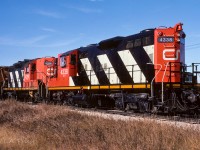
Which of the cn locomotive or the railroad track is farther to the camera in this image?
the cn locomotive

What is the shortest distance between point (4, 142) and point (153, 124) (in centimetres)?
446

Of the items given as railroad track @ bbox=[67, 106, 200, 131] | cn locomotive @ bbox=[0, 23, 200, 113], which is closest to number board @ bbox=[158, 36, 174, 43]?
cn locomotive @ bbox=[0, 23, 200, 113]

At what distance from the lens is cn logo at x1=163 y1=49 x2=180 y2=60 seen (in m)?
14.4

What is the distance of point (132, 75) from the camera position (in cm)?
1552

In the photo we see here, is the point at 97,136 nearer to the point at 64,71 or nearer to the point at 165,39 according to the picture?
the point at 165,39

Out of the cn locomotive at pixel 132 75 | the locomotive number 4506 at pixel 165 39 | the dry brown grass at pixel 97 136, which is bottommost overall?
the dry brown grass at pixel 97 136

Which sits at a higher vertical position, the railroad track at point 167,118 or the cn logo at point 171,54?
the cn logo at point 171,54

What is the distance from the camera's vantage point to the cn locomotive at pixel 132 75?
13.8 meters

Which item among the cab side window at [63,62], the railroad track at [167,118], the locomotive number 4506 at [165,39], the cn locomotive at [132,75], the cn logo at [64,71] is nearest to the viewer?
the railroad track at [167,118]

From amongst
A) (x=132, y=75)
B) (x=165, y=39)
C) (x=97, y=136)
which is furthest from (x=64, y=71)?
(x=97, y=136)

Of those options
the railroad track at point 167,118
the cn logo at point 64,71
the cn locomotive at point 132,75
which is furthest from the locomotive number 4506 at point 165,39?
the cn logo at point 64,71

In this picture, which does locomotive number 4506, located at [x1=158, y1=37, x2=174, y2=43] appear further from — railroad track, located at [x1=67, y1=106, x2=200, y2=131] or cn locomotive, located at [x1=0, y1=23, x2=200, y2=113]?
railroad track, located at [x1=67, y1=106, x2=200, y2=131]

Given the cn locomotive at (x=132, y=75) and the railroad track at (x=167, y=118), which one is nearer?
the railroad track at (x=167, y=118)

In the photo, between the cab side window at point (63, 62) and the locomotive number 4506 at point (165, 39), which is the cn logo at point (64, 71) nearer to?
the cab side window at point (63, 62)
